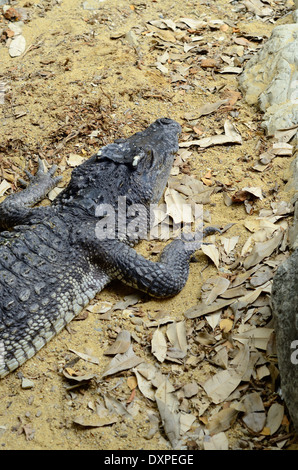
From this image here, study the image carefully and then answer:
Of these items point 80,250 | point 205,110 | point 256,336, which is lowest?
point 256,336

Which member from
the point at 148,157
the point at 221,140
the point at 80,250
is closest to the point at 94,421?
the point at 80,250

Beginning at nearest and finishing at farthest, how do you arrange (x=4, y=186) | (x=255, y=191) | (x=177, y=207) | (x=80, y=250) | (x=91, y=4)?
1. (x=80, y=250)
2. (x=255, y=191)
3. (x=177, y=207)
4. (x=4, y=186)
5. (x=91, y=4)

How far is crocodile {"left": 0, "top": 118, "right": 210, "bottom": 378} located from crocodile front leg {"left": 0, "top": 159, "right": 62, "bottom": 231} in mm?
12

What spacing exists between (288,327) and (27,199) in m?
3.33

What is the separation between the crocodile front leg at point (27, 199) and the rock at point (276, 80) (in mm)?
A: 2652

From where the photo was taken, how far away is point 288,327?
3.17 m

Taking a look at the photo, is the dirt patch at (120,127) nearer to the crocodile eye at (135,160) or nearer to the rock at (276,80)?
the rock at (276,80)

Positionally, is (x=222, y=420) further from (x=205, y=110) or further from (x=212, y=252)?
(x=205, y=110)

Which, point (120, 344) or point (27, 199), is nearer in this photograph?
point (120, 344)

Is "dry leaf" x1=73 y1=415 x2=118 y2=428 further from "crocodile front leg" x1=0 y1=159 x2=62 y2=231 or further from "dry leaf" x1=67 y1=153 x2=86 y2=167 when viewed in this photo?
"dry leaf" x1=67 y1=153 x2=86 y2=167

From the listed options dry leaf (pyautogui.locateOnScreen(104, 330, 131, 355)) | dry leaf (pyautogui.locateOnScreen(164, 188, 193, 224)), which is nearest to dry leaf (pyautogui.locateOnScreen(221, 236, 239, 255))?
dry leaf (pyautogui.locateOnScreen(164, 188, 193, 224))

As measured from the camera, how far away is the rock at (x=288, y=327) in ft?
10.0

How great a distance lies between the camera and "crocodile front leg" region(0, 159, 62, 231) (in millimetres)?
5098
